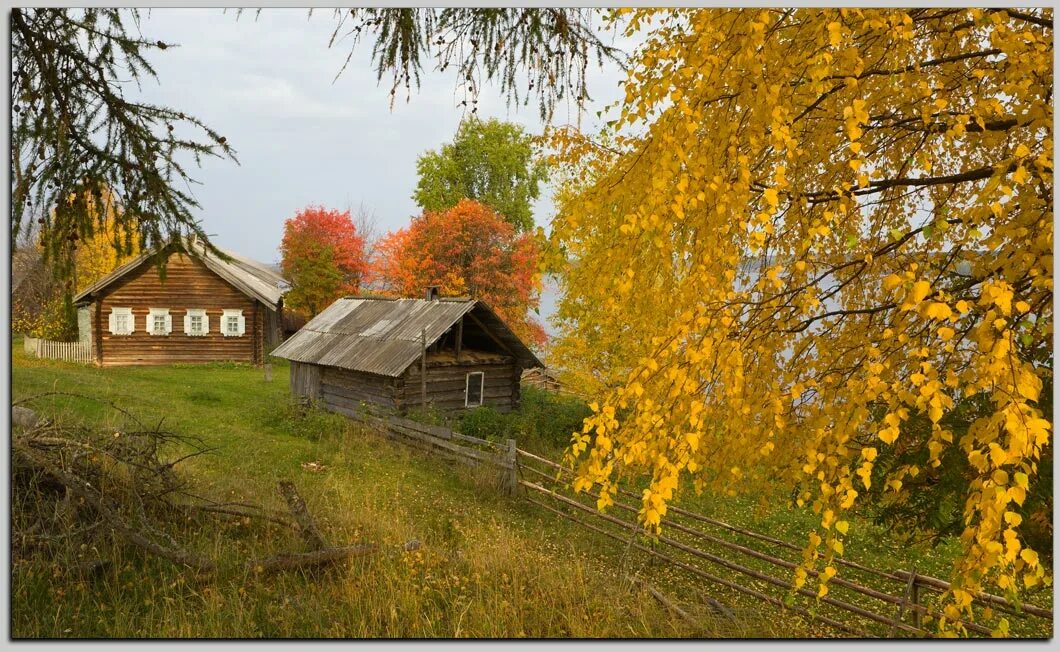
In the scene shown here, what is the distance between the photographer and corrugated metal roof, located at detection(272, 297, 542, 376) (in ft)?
29.0

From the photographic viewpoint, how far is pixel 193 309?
1061 centimetres

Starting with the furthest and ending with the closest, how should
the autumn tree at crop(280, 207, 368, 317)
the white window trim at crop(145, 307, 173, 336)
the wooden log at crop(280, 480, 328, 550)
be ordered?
the autumn tree at crop(280, 207, 368, 317) → the white window trim at crop(145, 307, 173, 336) → the wooden log at crop(280, 480, 328, 550)

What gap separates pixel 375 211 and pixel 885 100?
4.59 metres

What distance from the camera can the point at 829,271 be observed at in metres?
2.98

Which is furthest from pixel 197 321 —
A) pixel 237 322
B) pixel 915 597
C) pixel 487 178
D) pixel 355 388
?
pixel 915 597

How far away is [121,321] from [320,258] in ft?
7.91

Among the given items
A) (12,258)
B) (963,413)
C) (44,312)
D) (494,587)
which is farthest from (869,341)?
(44,312)

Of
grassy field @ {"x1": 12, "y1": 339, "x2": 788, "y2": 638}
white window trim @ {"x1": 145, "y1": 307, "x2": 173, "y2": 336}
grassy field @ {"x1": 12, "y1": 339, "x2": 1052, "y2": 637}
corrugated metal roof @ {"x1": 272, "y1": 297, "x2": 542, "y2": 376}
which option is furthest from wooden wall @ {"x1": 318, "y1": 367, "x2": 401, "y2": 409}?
grassy field @ {"x1": 12, "y1": 339, "x2": 788, "y2": 638}

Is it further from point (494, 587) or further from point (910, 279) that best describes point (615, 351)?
point (910, 279)

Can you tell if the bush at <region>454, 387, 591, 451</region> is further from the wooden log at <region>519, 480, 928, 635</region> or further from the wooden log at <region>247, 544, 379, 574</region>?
the wooden log at <region>247, 544, 379, 574</region>

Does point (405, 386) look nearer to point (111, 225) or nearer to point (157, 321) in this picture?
point (157, 321)

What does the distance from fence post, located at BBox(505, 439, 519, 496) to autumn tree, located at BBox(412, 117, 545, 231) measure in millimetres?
2896

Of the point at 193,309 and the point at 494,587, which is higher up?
the point at 193,309

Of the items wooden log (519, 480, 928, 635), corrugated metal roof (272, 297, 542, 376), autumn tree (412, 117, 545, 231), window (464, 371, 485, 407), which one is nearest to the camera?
wooden log (519, 480, 928, 635)
